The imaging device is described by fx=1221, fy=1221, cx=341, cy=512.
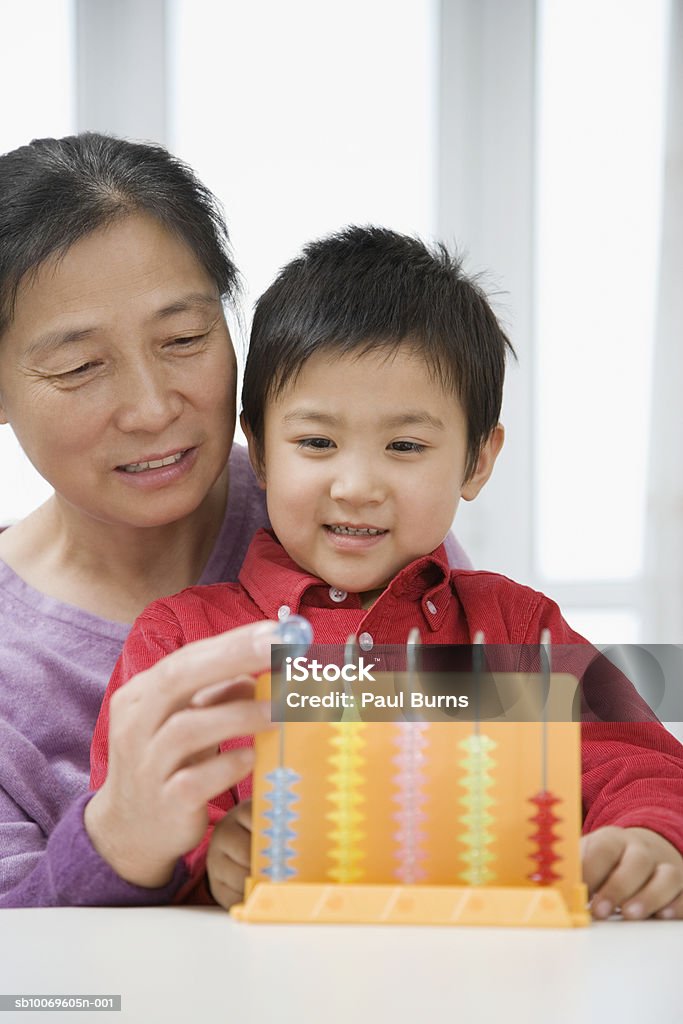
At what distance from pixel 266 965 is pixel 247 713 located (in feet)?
0.58

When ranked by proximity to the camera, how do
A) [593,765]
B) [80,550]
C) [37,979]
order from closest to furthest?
[37,979] < [593,765] < [80,550]

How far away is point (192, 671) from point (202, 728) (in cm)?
5

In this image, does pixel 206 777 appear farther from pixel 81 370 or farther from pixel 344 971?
pixel 81 370

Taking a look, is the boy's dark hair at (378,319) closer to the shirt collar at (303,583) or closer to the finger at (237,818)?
the shirt collar at (303,583)

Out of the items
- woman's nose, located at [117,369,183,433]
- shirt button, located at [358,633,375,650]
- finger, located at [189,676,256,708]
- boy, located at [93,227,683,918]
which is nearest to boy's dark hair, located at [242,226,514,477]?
boy, located at [93,227,683,918]

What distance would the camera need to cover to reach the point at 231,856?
0.96m

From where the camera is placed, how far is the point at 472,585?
1.40 metres

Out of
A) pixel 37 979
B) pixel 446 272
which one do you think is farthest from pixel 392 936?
pixel 446 272

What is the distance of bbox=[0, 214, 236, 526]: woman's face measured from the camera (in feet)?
4.47

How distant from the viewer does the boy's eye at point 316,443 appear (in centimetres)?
131

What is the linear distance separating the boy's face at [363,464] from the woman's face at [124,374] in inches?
5.1

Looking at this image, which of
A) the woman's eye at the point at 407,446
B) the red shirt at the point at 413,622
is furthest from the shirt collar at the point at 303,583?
the woman's eye at the point at 407,446

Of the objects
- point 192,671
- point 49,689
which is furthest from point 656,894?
point 49,689

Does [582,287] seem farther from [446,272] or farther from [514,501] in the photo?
[446,272]
